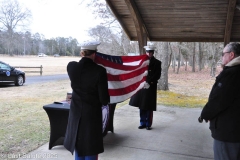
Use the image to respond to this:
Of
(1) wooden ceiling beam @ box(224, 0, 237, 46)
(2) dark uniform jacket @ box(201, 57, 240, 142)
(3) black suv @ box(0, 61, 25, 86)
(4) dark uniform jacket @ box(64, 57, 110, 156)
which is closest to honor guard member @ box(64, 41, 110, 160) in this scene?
(4) dark uniform jacket @ box(64, 57, 110, 156)

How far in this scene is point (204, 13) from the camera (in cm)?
491

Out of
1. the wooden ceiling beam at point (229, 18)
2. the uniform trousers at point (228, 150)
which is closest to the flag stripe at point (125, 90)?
the uniform trousers at point (228, 150)

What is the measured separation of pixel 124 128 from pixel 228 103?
9.62 ft

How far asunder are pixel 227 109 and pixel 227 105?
5 cm

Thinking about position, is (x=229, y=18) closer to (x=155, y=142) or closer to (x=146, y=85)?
(x=146, y=85)

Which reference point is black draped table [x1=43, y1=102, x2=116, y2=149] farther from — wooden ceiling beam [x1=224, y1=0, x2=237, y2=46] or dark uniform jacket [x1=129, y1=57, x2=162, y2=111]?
wooden ceiling beam [x1=224, y1=0, x2=237, y2=46]

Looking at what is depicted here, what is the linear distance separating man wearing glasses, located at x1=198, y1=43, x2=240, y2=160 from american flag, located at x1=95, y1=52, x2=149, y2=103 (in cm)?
168

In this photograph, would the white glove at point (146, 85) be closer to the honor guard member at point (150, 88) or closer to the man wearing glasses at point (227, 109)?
the honor guard member at point (150, 88)

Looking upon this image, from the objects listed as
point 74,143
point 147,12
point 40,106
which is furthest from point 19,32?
point 74,143

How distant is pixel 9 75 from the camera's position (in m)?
11.8

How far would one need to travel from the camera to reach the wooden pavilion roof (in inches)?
185

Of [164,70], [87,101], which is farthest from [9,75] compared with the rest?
[87,101]

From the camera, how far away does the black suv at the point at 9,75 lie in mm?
11500

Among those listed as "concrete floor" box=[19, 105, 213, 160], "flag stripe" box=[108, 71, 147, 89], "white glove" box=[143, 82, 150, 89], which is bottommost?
"concrete floor" box=[19, 105, 213, 160]
